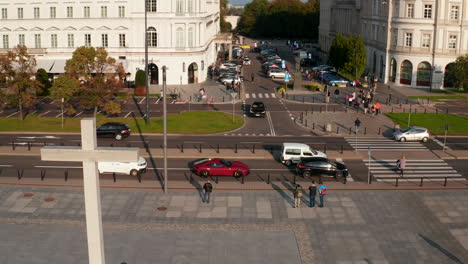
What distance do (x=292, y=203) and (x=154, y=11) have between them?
52794 mm

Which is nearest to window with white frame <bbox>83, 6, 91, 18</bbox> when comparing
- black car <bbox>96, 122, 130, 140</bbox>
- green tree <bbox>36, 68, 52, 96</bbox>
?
green tree <bbox>36, 68, 52, 96</bbox>

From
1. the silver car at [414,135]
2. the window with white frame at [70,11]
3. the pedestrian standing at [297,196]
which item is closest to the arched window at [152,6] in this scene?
the window with white frame at [70,11]

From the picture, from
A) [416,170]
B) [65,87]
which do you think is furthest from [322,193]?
[65,87]

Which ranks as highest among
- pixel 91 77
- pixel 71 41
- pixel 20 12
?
pixel 20 12

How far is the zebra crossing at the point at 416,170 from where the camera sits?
4412cm

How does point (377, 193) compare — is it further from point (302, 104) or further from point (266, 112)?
point (302, 104)

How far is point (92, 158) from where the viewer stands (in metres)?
19.2

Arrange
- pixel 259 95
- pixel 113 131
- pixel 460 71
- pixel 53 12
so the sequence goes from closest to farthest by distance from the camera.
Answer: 1. pixel 113 131
2. pixel 460 71
3. pixel 259 95
4. pixel 53 12

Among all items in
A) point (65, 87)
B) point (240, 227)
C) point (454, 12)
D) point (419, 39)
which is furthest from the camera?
point (419, 39)

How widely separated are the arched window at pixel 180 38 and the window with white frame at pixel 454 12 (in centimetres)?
3868

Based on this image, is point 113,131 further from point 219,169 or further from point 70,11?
point 70,11

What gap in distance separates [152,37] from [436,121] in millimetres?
41810

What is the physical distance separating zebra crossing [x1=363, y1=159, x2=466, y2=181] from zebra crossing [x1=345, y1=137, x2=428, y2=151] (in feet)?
14.6

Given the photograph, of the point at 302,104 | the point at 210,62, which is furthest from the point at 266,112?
the point at 210,62
